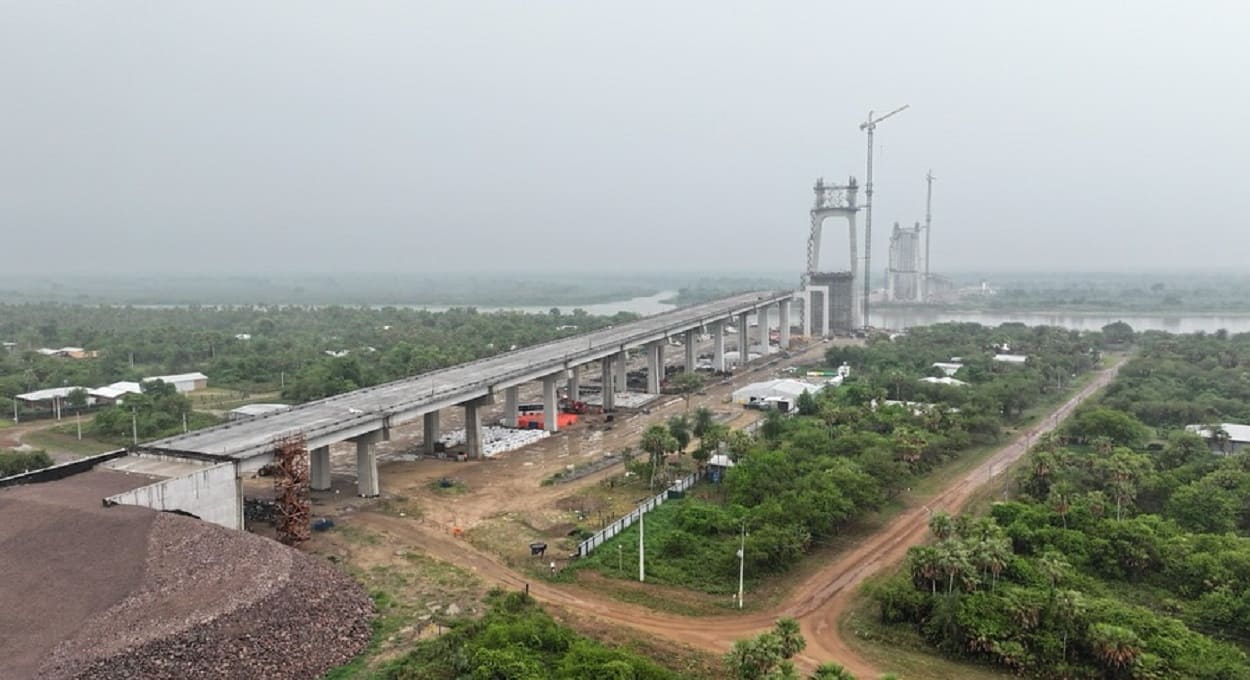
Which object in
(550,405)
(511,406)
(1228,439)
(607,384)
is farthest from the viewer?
(607,384)

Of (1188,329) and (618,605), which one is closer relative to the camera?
(618,605)

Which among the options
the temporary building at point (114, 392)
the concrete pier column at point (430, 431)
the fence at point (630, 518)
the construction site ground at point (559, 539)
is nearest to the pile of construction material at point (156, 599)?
the construction site ground at point (559, 539)

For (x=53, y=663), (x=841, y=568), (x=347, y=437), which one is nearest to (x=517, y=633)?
(x=53, y=663)

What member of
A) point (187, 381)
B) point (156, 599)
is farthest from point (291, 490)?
point (187, 381)

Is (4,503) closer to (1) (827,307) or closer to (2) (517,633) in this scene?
(2) (517,633)

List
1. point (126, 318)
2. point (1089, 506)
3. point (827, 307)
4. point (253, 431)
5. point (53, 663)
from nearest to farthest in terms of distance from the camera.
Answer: point (53, 663)
point (1089, 506)
point (253, 431)
point (827, 307)
point (126, 318)

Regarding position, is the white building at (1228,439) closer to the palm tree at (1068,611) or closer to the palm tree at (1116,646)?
the palm tree at (1068,611)

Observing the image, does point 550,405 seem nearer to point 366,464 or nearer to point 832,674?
point 366,464
